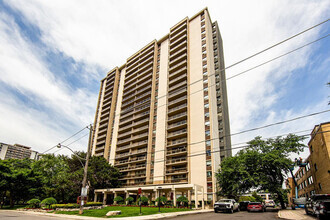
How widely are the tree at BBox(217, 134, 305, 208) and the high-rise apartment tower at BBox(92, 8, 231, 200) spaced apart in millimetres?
5351

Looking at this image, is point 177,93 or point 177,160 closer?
point 177,160

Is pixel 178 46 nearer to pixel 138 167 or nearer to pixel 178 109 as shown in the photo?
pixel 178 109

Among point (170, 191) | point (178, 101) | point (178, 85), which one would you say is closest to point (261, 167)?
point (170, 191)

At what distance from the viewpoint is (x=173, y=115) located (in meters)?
53.0

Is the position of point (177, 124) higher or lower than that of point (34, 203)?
higher

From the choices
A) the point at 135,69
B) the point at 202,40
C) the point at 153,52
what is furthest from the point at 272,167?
the point at 135,69

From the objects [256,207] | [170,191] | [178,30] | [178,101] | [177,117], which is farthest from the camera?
[178,30]

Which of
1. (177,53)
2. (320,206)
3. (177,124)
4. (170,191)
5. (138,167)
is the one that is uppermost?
(177,53)

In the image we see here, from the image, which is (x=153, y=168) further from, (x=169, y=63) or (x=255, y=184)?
(x=169, y=63)

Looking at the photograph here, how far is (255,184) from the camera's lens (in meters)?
31.5

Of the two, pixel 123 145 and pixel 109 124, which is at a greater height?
pixel 109 124

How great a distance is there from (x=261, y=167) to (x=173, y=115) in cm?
2597

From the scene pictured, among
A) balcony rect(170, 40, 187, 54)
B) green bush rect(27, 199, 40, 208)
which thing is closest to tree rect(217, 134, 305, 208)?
green bush rect(27, 199, 40, 208)

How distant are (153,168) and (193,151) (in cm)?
1238
